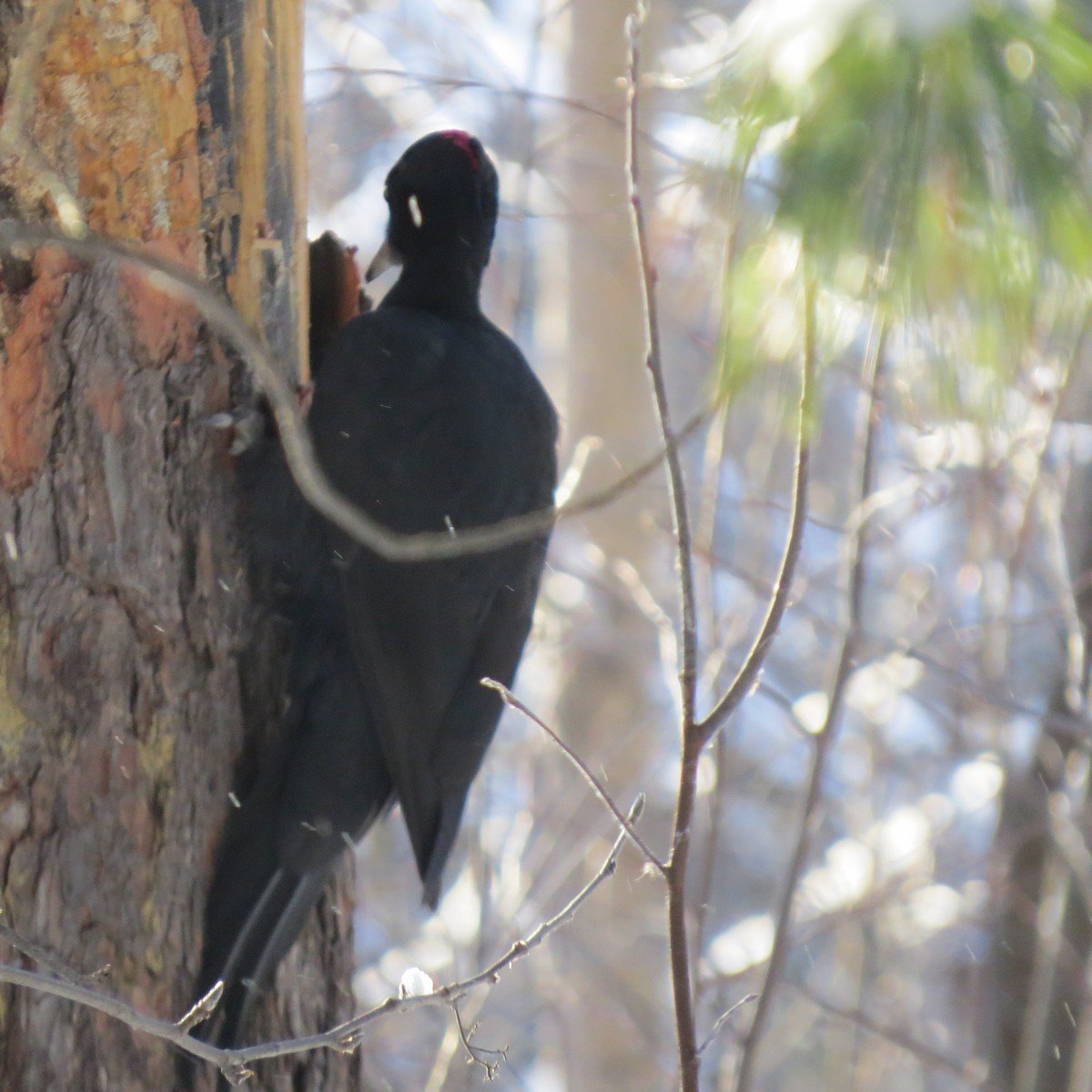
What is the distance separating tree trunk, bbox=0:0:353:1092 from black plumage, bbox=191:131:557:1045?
0.35 ft

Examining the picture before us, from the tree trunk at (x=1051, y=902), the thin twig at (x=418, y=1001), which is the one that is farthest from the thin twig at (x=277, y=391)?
the tree trunk at (x=1051, y=902)

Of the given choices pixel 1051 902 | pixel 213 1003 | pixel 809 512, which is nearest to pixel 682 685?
pixel 213 1003

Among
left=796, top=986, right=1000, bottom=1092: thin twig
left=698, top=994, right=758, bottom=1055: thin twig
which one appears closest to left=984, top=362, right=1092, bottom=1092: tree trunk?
left=796, top=986, right=1000, bottom=1092: thin twig

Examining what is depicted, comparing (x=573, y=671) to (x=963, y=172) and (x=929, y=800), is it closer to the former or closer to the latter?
(x=929, y=800)

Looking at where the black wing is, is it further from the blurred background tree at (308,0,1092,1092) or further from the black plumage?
the blurred background tree at (308,0,1092,1092)

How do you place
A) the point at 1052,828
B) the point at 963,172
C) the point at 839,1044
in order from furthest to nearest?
the point at 839,1044
the point at 1052,828
the point at 963,172

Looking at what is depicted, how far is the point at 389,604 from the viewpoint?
7.75 feet

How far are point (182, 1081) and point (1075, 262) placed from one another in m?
1.51

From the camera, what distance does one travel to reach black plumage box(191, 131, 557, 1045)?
6.89 feet

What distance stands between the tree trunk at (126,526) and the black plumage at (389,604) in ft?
0.35

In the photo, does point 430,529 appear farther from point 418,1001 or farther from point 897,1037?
point 897,1037

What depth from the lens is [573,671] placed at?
568cm

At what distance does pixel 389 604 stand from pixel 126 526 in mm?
569

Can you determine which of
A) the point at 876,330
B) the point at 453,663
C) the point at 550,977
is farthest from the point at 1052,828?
the point at 876,330
